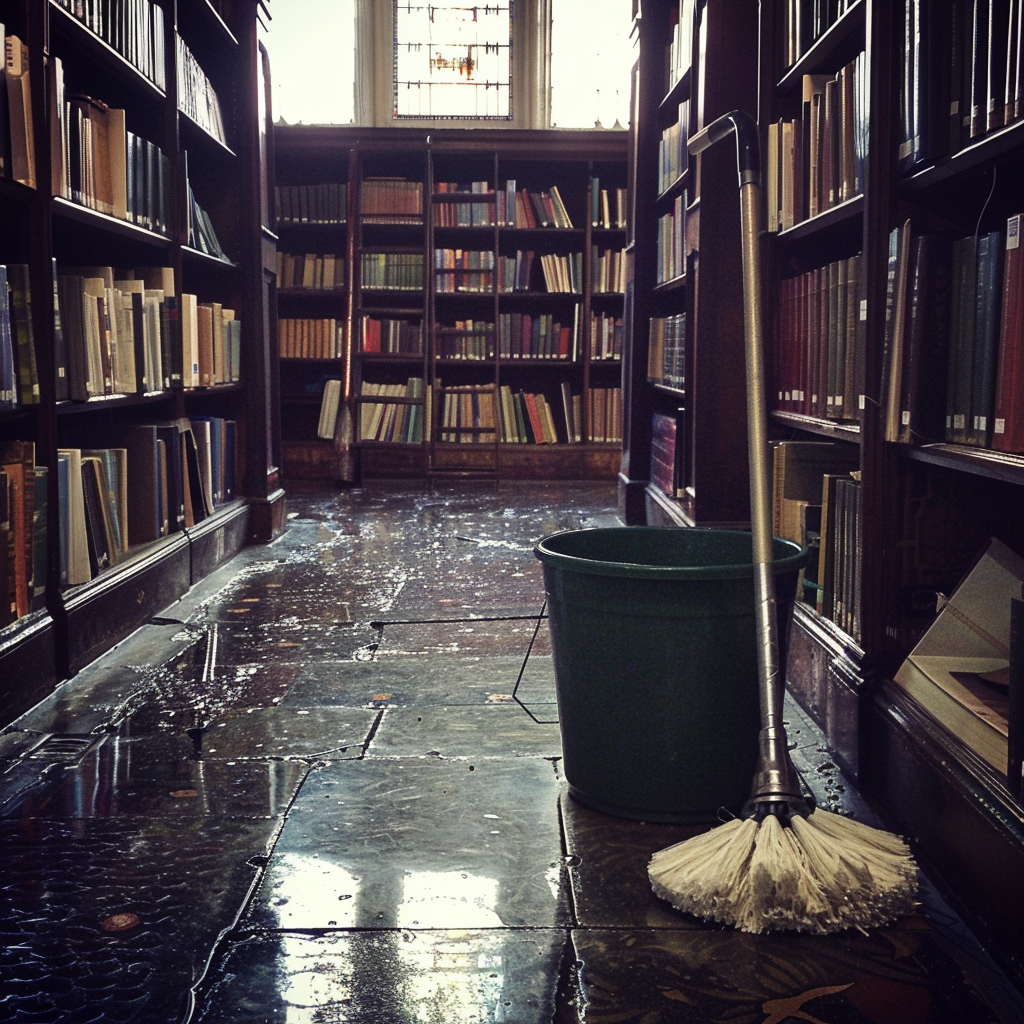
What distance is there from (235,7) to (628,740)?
13.1 feet

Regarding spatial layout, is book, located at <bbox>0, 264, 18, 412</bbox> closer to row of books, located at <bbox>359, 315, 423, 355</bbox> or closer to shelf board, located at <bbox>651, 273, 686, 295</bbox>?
shelf board, located at <bbox>651, 273, 686, 295</bbox>

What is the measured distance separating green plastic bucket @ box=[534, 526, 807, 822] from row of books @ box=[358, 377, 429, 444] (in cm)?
510

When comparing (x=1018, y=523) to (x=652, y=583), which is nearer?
(x=652, y=583)

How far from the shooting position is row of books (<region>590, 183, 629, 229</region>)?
22.6 ft

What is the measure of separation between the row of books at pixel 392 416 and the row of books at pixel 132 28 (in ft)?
10.8

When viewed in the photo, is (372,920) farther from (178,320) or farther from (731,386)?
(178,320)

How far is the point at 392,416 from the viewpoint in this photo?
695 centimetres

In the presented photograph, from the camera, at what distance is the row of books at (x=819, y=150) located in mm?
2332

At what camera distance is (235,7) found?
471cm

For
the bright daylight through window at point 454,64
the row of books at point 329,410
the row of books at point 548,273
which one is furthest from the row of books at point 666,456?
the bright daylight through window at point 454,64

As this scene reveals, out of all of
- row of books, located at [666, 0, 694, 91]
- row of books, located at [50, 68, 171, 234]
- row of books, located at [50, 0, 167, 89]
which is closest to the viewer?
row of books, located at [50, 68, 171, 234]

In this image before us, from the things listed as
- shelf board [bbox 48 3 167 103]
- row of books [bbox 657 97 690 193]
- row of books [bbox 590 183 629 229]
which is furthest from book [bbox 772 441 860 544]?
row of books [bbox 590 183 629 229]

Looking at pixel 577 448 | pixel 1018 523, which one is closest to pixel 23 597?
pixel 1018 523

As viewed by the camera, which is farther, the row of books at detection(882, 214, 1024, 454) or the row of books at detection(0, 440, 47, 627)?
the row of books at detection(0, 440, 47, 627)
